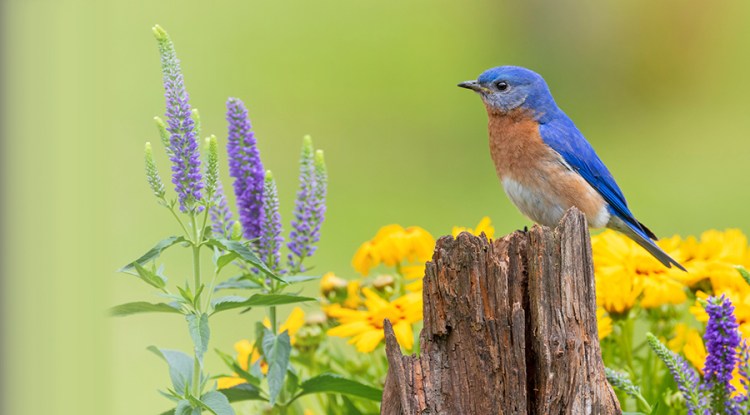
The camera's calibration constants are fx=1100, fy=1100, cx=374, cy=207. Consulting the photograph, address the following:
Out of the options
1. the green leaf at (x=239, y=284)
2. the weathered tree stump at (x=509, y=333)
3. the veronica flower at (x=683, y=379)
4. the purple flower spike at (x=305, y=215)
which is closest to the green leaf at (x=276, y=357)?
the green leaf at (x=239, y=284)

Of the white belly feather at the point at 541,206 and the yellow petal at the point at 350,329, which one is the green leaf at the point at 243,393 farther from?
the white belly feather at the point at 541,206

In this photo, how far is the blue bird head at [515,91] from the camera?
4043mm

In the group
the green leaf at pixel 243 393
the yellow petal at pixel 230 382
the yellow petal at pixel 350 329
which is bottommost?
the green leaf at pixel 243 393

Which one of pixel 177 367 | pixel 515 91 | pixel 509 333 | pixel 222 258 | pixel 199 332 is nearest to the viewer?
pixel 509 333

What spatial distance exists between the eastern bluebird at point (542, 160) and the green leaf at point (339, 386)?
108cm

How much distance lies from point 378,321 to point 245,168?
630 mm

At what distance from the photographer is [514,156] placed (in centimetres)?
397

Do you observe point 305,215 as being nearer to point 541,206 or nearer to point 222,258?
point 222,258

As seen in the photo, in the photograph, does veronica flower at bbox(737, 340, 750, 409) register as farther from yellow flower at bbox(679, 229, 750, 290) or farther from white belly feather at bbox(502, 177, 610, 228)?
white belly feather at bbox(502, 177, 610, 228)

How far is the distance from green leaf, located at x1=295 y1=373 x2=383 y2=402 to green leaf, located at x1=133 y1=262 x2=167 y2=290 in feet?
1.81

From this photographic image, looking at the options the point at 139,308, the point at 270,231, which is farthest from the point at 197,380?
the point at 270,231

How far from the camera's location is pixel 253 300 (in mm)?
3043

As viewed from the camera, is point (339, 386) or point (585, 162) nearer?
point (339, 386)

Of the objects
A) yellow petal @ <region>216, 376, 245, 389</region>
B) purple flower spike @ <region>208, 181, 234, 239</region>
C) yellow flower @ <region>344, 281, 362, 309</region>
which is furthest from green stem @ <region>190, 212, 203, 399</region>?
yellow flower @ <region>344, 281, 362, 309</region>
